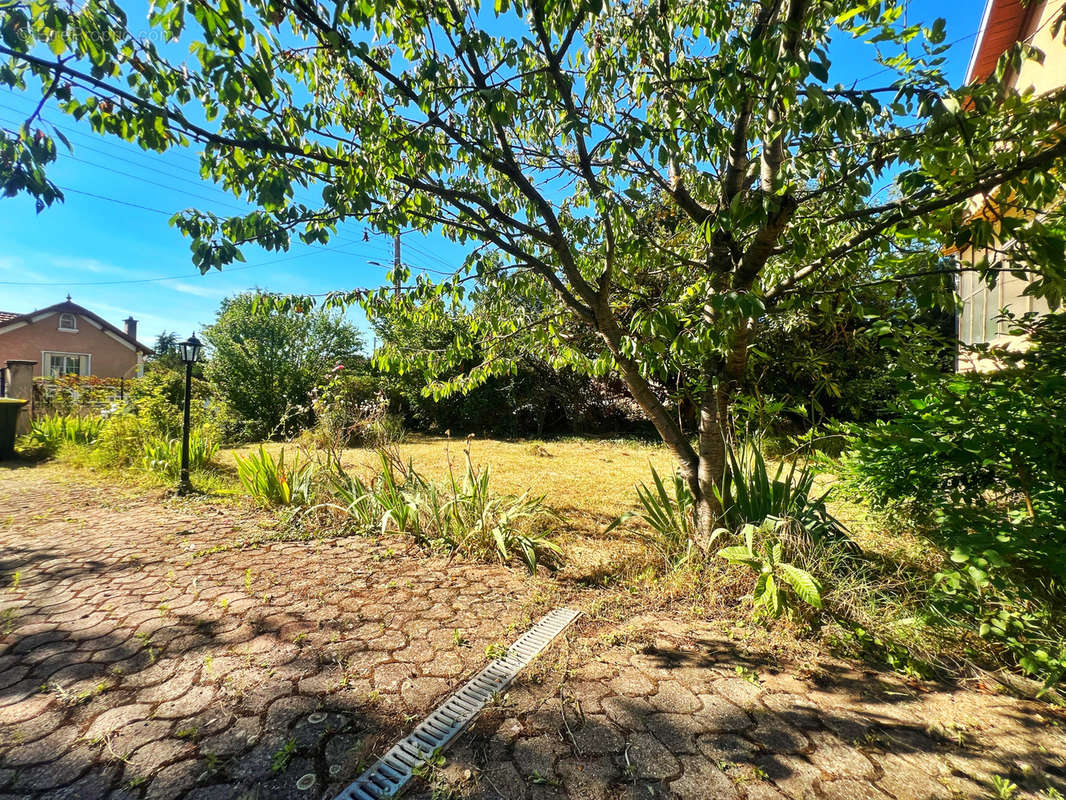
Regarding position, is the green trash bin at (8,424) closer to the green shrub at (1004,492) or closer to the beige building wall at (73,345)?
the green shrub at (1004,492)

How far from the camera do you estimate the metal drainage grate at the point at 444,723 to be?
1560 millimetres

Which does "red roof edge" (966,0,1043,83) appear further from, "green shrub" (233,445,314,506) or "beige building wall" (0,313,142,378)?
"beige building wall" (0,313,142,378)

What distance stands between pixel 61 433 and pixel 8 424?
0.81 metres

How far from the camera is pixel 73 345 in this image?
952 inches

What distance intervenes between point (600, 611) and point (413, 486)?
2214 mm

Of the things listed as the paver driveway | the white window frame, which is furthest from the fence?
the white window frame

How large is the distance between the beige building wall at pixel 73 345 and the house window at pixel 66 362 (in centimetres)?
11

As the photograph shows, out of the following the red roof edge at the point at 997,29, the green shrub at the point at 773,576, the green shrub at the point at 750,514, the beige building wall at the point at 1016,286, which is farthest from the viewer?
the red roof edge at the point at 997,29

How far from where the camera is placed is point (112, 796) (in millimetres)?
1477

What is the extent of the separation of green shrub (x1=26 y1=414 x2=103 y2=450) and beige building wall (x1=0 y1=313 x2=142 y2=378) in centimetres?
1509

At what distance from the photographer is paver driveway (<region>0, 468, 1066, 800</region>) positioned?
1.58 metres

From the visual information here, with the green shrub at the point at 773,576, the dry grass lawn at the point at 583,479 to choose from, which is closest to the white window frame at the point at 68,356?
the dry grass lawn at the point at 583,479

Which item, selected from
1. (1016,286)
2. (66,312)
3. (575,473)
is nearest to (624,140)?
(575,473)

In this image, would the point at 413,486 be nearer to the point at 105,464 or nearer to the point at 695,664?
the point at 695,664
